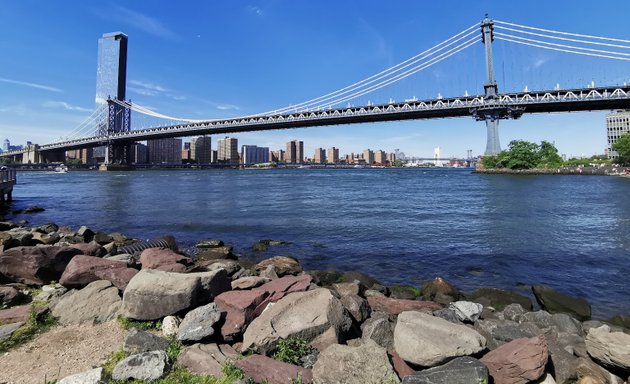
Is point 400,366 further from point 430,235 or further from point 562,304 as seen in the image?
point 430,235

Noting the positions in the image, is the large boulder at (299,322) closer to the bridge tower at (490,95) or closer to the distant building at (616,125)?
the bridge tower at (490,95)

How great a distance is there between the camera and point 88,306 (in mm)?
4320

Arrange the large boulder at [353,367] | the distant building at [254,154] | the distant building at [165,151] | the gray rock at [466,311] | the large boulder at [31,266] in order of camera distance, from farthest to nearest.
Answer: the distant building at [254,154] → the distant building at [165,151] → the large boulder at [31,266] → the gray rock at [466,311] → the large boulder at [353,367]

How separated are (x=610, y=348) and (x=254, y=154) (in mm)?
167850

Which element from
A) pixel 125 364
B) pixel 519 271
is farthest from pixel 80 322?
pixel 519 271

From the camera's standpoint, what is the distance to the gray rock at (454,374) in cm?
298

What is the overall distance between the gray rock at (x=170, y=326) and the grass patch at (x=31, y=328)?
1292mm

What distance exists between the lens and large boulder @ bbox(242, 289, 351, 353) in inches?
139

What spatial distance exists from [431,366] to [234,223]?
455 inches

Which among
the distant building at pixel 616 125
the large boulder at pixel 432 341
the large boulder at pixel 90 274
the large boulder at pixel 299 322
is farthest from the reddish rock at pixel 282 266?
the distant building at pixel 616 125

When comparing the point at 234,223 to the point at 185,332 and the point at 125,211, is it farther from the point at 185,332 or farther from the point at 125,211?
the point at 185,332

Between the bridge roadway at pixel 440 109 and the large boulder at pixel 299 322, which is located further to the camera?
the bridge roadway at pixel 440 109

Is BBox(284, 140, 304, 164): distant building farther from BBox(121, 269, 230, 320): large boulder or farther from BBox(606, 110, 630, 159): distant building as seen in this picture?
BBox(121, 269, 230, 320): large boulder

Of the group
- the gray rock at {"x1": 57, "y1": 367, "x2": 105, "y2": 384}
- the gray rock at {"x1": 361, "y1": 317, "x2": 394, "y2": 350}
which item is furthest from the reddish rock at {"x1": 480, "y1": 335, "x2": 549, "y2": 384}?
the gray rock at {"x1": 57, "y1": 367, "x2": 105, "y2": 384}
